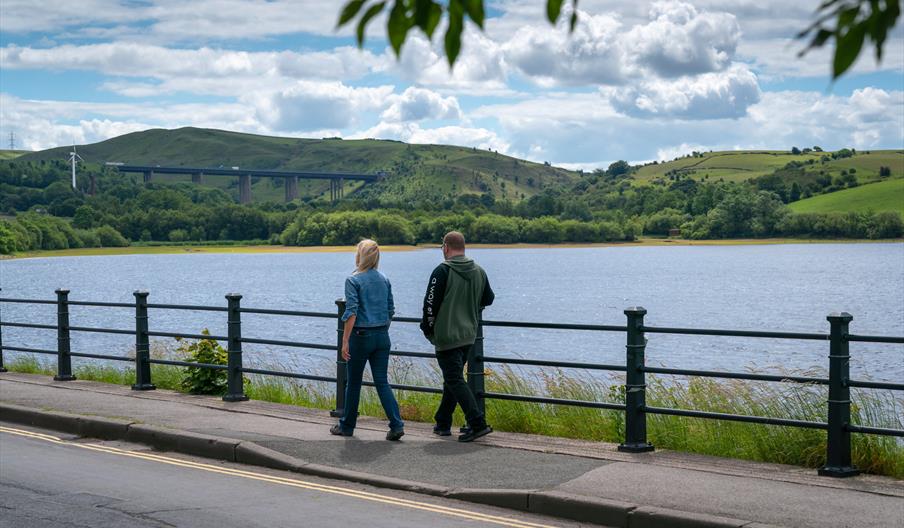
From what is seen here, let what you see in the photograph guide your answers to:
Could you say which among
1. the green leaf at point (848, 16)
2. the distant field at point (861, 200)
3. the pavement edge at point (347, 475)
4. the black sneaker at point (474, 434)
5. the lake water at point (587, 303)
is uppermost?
the distant field at point (861, 200)

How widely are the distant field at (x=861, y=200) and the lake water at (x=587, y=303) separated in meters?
23.2

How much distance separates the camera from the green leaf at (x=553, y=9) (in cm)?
314

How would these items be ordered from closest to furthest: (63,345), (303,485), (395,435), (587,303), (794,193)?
(303,485) → (395,435) → (63,345) → (587,303) → (794,193)

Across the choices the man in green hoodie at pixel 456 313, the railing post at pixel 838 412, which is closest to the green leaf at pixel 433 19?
the railing post at pixel 838 412

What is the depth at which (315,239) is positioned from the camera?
161m

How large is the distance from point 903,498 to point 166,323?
4891cm

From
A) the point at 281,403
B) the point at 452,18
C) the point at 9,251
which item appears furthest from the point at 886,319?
the point at 9,251

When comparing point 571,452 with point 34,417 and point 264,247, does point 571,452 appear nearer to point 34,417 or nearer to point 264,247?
point 34,417

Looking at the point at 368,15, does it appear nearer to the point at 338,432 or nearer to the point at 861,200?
the point at 338,432

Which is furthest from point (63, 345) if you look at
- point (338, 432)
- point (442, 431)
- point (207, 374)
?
point (442, 431)

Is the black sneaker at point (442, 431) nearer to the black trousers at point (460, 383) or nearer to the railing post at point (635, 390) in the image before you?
the black trousers at point (460, 383)

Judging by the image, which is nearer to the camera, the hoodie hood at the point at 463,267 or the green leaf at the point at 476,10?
the green leaf at the point at 476,10

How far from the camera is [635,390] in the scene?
10312 millimetres

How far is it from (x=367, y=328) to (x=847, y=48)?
844cm
